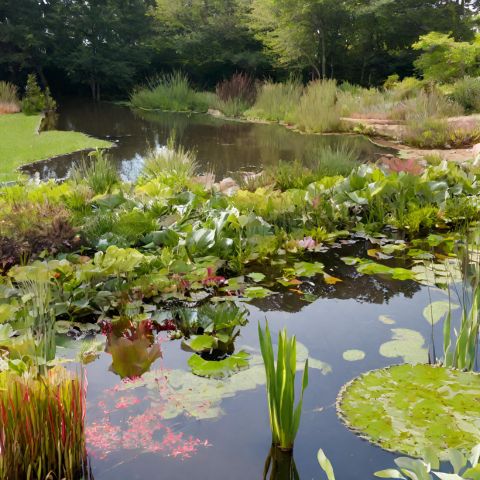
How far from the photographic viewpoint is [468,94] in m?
12.8

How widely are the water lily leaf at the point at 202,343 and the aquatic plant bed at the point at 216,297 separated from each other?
20mm

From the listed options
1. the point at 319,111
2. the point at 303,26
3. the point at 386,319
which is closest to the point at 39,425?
the point at 386,319

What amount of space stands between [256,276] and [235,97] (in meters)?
13.4

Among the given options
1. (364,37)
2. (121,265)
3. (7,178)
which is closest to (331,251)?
(121,265)

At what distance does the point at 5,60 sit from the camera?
18703 mm

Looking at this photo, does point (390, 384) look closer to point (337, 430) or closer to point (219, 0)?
point (337, 430)

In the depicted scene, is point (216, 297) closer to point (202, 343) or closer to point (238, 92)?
point (202, 343)

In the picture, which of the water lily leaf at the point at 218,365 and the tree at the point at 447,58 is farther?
the tree at the point at 447,58

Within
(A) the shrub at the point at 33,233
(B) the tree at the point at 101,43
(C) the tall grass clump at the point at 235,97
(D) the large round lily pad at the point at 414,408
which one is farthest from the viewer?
(B) the tree at the point at 101,43

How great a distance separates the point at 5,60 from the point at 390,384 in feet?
63.9

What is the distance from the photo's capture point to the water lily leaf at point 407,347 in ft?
8.86

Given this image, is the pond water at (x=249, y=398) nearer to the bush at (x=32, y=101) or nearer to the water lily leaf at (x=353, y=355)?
the water lily leaf at (x=353, y=355)

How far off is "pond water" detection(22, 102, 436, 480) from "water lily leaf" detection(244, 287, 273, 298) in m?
0.04

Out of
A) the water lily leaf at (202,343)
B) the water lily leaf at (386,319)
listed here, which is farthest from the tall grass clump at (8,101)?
the water lily leaf at (386,319)
